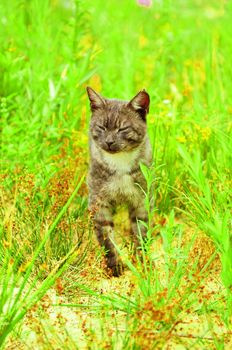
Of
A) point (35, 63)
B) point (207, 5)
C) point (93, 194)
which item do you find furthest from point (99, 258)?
point (207, 5)

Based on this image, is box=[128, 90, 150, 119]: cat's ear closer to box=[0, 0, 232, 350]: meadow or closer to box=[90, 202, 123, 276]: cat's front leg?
box=[0, 0, 232, 350]: meadow

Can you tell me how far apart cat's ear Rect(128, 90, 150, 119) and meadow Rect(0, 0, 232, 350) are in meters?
0.32

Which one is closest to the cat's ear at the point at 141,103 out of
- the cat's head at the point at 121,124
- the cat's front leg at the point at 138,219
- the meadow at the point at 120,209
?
the cat's head at the point at 121,124

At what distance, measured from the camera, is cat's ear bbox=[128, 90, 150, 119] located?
140 inches

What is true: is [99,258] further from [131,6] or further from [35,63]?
[131,6]

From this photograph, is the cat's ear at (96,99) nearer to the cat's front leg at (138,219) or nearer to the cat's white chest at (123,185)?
the cat's white chest at (123,185)

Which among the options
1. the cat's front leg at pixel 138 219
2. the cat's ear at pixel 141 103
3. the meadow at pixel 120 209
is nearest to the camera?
the meadow at pixel 120 209

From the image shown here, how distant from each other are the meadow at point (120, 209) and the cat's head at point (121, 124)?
0.83 ft

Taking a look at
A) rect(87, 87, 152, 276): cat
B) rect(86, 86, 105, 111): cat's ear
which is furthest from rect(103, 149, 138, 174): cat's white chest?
rect(86, 86, 105, 111): cat's ear

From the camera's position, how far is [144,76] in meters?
5.50

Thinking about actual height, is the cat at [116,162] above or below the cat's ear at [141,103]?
below

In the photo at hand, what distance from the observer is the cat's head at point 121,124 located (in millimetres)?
3568

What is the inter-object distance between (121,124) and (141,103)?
0.56 feet

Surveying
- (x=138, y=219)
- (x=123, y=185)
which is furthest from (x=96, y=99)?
(x=138, y=219)
